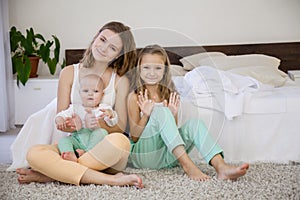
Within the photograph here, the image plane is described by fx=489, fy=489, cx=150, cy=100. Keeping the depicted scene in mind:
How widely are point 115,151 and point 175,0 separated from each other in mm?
2240

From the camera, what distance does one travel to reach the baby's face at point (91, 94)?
6.96 feet

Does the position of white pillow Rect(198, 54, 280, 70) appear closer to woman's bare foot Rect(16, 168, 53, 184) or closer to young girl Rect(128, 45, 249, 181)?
young girl Rect(128, 45, 249, 181)

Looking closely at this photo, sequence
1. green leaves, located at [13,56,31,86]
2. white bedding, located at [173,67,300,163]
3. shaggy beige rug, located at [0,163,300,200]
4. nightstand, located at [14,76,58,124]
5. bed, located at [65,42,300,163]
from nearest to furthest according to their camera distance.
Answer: shaggy beige rug, located at [0,163,300,200] < bed, located at [65,42,300,163] < white bedding, located at [173,67,300,163] < green leaves, located at [13,56,31,86] < nightstand, located at [14,76,58,124]

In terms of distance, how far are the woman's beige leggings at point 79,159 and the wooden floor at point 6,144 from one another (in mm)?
663

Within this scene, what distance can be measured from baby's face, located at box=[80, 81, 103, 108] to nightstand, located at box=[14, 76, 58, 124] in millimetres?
1573

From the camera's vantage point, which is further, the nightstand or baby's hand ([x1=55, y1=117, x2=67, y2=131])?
the nightstand

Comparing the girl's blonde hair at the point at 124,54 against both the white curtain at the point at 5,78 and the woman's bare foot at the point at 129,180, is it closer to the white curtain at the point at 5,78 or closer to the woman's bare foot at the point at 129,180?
the woman's bare foot at the point at 129,180

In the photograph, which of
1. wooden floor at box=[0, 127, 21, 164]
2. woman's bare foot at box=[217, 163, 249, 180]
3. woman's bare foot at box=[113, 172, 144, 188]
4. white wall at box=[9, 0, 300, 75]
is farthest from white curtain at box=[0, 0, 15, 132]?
woman's bare foot at box=[217, 163, 249, 180]

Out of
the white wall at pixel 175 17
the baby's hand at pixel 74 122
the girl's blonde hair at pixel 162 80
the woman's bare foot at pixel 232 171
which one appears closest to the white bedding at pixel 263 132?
the girl's blonde hair at pixel 162 80

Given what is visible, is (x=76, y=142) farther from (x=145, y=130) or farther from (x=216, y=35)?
(x=216, y=35)

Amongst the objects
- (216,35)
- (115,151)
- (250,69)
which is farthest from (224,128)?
(216,35)

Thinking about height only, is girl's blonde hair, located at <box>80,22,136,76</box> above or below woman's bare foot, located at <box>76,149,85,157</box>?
above

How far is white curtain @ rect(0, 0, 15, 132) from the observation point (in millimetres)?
3416

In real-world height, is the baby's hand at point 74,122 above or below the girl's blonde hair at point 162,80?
below
